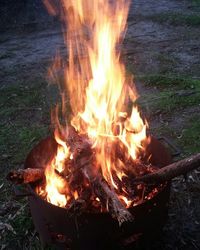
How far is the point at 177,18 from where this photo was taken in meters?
10.3

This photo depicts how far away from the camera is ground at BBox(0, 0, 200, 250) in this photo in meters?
4.07

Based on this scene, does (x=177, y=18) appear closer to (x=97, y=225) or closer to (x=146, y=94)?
(x=146, y=94)

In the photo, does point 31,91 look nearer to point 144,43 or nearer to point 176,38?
point 144,43

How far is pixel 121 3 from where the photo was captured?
1270 cm

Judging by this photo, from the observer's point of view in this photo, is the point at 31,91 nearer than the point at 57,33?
Yes

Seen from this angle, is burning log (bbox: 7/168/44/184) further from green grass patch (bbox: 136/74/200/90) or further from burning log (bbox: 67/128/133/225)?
green grass patch (bbox: 136/74/200/90)

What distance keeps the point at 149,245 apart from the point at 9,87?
4695mm

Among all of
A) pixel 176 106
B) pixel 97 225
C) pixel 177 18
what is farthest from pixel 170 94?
pixel 177 18

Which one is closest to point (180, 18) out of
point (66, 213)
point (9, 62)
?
point (9, 62)

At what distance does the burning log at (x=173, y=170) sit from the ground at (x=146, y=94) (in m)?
0.93

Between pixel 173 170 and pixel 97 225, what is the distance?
781 millimetres

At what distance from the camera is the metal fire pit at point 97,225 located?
287 centimetres

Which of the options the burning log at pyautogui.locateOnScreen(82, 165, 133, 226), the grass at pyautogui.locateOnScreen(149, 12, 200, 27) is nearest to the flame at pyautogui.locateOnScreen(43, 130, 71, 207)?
the burning log at pyautogui.locateOnScreen(82, 165, 133, 226)

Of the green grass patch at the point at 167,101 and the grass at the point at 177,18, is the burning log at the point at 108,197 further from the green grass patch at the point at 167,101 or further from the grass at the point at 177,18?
the grass at the point at 177,18
